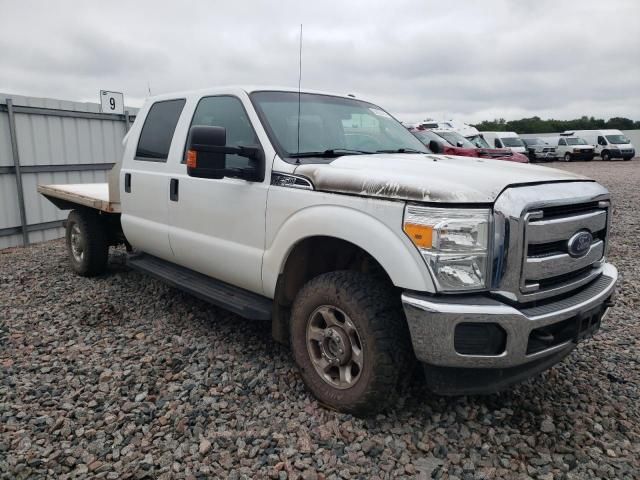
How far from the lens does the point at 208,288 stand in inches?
153

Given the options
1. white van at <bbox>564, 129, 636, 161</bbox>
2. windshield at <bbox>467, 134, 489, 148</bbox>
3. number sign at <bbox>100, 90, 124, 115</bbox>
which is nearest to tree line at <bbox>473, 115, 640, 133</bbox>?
white van at <bbox>564, 129, 636, 161</bbox>

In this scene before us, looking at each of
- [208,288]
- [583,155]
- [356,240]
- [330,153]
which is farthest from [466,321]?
[583,155]

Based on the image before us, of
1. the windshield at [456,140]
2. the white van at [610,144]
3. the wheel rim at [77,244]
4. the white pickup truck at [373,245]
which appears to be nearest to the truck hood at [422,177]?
the white pickup truck at [373,245]

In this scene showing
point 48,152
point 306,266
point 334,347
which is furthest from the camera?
point 48,152

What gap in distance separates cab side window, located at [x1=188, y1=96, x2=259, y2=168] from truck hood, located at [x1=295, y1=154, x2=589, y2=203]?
2.14ft

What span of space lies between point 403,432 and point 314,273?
112 centimetres

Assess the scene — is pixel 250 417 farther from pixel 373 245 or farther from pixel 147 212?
pixel 147 212

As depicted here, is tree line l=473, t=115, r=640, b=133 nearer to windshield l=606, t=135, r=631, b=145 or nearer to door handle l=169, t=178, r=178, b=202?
windshield l=606, t=135, r=631, b=145

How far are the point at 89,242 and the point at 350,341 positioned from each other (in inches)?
157

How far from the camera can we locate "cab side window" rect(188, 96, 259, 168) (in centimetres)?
360

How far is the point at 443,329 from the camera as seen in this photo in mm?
2447

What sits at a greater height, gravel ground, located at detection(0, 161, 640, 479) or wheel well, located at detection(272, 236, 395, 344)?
wheel well, located at detection(272, 236, 395, 344)

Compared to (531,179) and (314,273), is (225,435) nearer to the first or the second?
(314,273)

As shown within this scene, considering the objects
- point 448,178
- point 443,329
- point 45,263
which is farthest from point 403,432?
point 45,263
